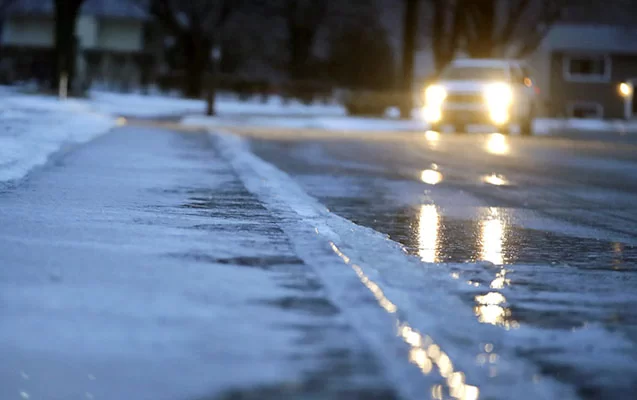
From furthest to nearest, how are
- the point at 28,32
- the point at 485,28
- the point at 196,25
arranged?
the point at 28,32 → the point at 196,25 → the point at 485,28

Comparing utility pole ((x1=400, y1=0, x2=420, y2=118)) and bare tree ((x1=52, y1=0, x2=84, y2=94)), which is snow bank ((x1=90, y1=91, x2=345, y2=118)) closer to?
bare tree ((x1=52, y1=0, x2=84, y2=94))

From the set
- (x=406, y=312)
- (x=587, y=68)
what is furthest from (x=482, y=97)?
(x=587, y=68)

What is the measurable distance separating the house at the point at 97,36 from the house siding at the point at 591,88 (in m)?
24.3

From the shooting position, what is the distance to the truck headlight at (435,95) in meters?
30.8

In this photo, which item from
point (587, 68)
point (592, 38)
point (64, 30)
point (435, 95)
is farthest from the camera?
point (587, 68)

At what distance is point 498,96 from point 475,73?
1.18m

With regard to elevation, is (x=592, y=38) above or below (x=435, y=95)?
above

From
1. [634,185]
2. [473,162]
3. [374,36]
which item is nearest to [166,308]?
[634,185]

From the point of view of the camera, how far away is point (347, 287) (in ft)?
21.0

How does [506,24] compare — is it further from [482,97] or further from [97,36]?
[482,97]

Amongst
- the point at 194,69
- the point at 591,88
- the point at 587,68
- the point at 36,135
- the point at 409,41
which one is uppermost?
the point at 409,41

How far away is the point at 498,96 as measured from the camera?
3034cm

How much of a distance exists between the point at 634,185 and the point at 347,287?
9.74 metres

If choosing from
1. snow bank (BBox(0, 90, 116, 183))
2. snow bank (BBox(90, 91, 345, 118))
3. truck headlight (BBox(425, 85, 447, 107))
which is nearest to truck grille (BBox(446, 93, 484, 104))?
truck headlight (BBox(425, 85, 447, 107))
